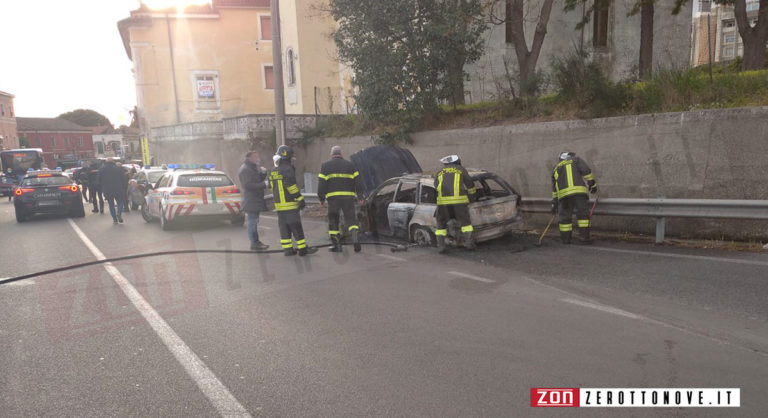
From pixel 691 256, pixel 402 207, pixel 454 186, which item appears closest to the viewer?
pixel 691 256

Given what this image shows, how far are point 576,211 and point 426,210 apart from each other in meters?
2.51

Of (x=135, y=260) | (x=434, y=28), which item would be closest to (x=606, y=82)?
(x=434, y=28)

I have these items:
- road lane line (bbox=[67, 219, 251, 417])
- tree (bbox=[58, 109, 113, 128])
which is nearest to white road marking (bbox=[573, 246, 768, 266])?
road lane line (bbox=[67, 219, 251, 417])

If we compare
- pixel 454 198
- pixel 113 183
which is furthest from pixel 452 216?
pixel 113 183

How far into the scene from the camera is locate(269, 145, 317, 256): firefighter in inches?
343

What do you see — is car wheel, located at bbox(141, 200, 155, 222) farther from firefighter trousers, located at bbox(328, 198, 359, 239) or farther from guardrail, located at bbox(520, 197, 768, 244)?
guardrail, located at bbox(520, 197, 768, 244)

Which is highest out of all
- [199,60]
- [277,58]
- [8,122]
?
[199,60]

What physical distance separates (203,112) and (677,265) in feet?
120

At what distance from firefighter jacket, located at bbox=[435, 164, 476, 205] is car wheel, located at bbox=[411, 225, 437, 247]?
776 millimetres

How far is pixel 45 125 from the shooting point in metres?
90.9

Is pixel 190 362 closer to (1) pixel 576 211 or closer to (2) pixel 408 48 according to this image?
(1) pixel 576 211

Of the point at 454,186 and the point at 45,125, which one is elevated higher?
the point at 45,125

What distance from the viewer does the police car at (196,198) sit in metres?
12.0

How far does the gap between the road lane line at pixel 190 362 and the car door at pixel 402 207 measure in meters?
4.43
